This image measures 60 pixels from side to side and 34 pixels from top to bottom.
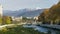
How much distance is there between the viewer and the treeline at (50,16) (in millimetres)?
5660

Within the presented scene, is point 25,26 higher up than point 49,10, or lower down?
lower down

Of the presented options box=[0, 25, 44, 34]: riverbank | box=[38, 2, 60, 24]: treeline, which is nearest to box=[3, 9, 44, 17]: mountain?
box=[38, 2, 60, 24]: treeline

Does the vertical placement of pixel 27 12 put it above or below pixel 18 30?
above

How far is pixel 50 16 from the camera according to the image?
592cm

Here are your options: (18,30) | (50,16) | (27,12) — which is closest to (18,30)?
(18,30)

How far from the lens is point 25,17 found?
5.98 meters

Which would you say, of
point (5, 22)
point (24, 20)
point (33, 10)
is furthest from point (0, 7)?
point (33, 10)

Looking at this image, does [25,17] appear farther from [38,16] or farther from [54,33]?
[54,33]

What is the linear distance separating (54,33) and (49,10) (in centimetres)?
70

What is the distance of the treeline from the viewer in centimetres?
566

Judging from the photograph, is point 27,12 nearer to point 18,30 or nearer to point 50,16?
point 50,16

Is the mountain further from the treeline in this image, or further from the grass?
the grass

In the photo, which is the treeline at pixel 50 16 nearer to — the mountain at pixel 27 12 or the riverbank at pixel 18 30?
the mountain at pixel 27 12

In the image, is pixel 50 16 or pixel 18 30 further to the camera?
pixel 18 30
